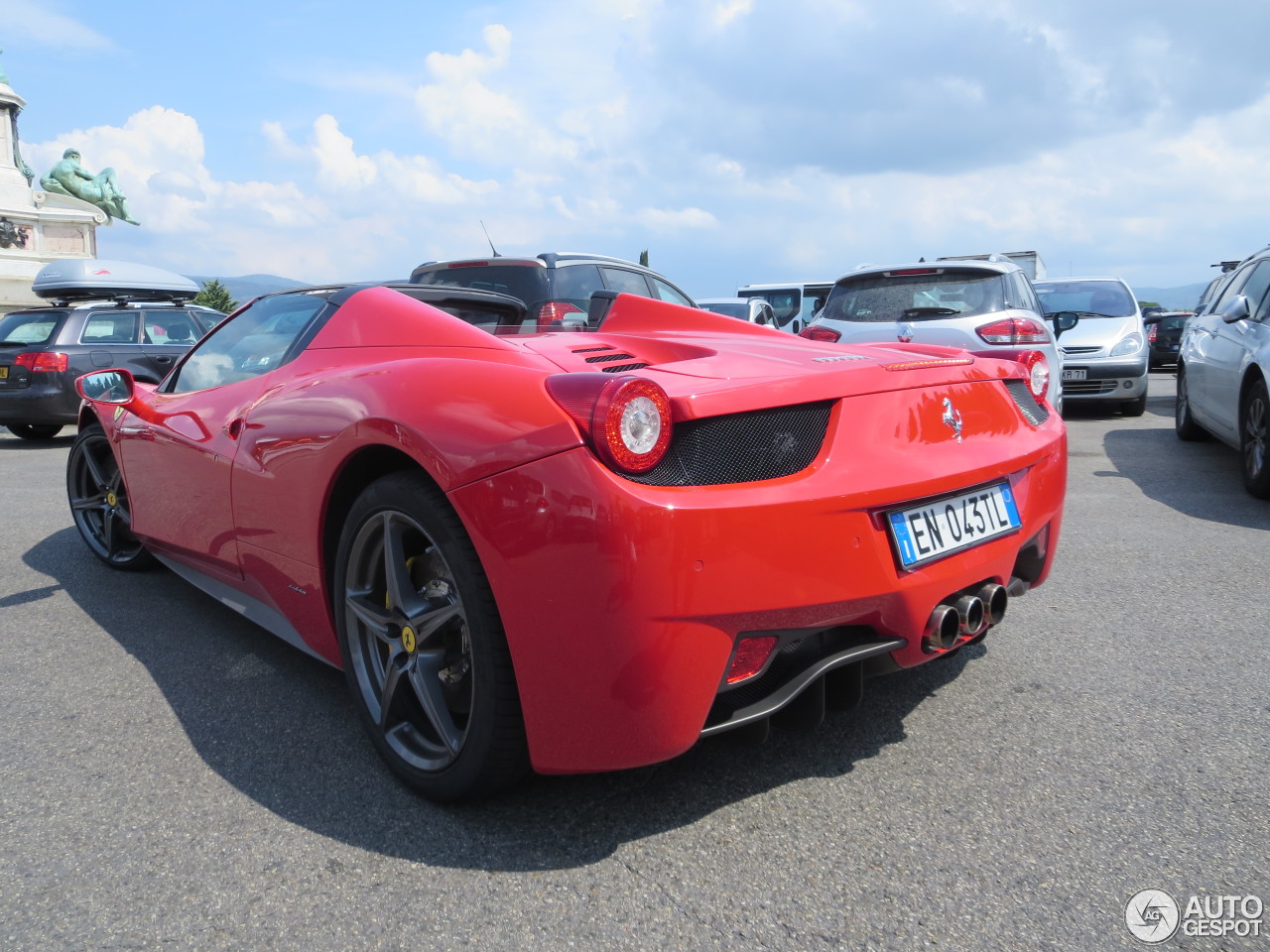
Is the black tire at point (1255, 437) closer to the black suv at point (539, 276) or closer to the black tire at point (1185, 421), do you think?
the black tire at point (1185, 421)

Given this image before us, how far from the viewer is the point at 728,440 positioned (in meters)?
2.00

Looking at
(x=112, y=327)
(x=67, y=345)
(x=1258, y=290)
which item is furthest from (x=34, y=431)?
(x=1258, y=290)

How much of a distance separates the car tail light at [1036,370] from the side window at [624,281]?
4.81 metres

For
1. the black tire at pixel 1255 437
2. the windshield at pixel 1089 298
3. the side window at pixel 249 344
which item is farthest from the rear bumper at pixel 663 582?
the windshield at pixel 1089 298

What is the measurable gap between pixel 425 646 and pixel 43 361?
398 inches

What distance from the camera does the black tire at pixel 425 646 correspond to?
80.7 inches

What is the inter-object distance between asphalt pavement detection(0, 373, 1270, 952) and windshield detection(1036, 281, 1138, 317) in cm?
886

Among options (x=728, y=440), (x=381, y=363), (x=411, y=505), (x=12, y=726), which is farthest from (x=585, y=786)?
(x=12, y=726)

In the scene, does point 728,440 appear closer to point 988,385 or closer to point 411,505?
point 411,505

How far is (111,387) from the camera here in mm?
3977

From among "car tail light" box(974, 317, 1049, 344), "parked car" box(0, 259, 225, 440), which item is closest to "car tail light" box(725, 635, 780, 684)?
"car tail light" box(974, 317, 1049, 344)

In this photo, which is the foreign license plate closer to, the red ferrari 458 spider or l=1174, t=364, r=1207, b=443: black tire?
the red ferrari 458 spider

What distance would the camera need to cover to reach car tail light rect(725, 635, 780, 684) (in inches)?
78.1

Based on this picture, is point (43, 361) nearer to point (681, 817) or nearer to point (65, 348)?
point (65, 348)
